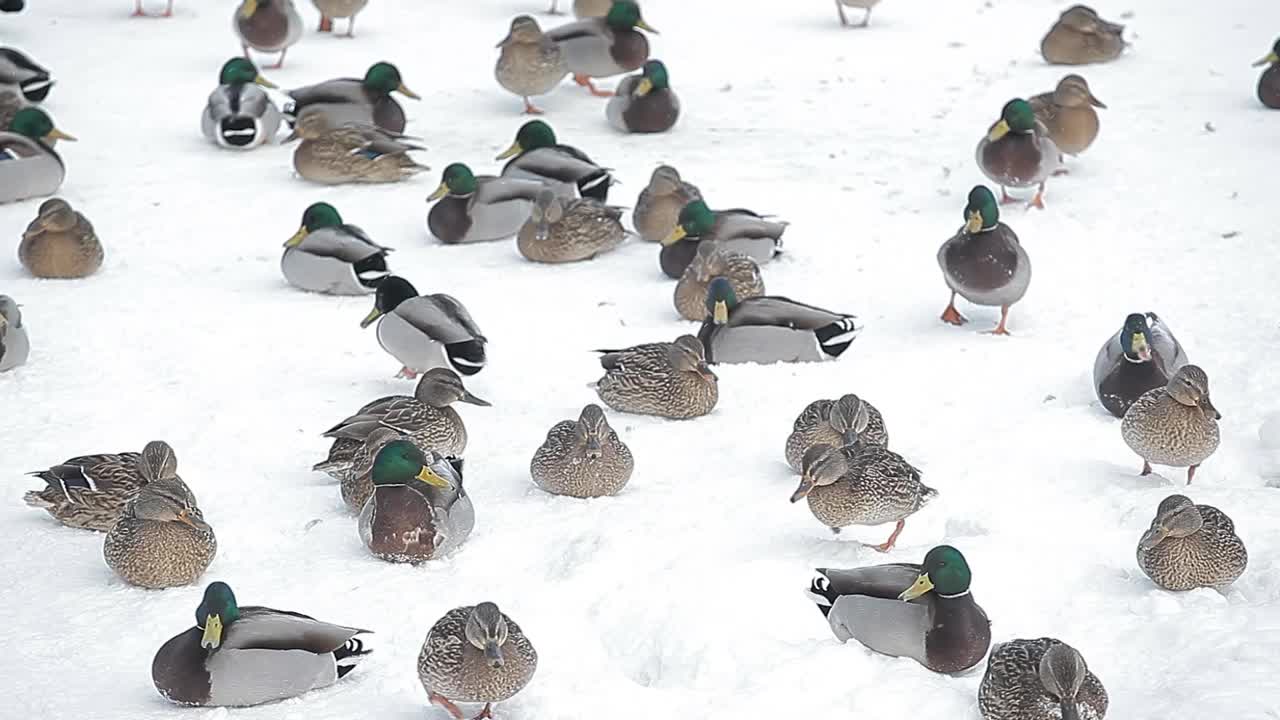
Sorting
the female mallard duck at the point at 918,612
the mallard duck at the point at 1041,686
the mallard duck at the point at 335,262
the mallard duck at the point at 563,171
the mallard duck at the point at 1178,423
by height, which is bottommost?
the mallard duck at the point at 563,171

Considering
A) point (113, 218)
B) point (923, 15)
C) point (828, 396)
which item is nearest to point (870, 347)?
point (828, 396)

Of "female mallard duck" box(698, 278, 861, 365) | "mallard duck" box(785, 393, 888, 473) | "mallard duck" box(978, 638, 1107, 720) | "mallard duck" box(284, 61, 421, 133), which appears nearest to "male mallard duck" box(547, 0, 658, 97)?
"mallard duck" box(284, 61, 421, 133)

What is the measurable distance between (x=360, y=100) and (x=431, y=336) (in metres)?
4.03

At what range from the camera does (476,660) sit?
15.0 feet

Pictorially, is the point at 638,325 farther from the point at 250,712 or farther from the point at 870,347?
the point at 250,712

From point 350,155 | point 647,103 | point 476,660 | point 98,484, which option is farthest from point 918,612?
point 647,103

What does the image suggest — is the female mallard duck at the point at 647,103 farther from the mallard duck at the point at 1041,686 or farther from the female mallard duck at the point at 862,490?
the mallard duck at the point at 1041,686

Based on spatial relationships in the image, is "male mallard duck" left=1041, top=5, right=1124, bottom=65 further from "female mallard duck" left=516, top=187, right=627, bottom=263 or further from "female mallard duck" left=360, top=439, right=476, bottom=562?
"female mallard duck" left=360, top=439, right=476, bottom=562

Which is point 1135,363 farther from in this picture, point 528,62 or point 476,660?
point 528,62

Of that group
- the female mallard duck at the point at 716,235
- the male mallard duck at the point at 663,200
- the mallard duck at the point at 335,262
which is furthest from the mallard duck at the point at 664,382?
the male mallard duck at the point at 663,200

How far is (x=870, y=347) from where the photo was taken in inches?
306

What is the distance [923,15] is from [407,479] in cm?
933

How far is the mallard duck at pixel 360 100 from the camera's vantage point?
10688mm

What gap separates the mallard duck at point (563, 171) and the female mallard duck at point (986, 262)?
2473mm
